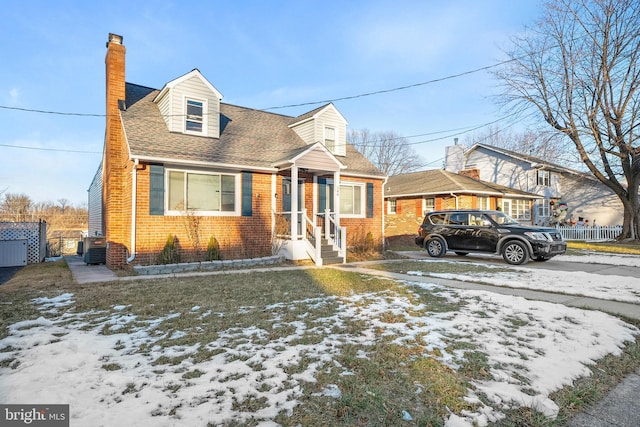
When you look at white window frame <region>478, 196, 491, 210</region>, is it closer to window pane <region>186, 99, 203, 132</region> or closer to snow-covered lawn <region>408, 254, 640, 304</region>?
snow-covered lawn <region>408, 254, 640, 304</region>

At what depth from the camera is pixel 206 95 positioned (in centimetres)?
1148

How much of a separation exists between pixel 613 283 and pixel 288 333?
24.8ft

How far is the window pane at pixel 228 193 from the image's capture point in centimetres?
1098

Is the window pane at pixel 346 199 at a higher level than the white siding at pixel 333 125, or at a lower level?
lower

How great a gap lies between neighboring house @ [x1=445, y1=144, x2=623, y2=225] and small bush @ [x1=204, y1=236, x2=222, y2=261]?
1864cm

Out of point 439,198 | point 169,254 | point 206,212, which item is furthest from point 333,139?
point 169,254

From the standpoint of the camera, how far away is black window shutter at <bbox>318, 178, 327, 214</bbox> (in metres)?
13.0

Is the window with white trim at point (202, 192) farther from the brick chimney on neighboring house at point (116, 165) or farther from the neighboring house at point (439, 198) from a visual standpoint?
the neighboring house at point (439, 198)

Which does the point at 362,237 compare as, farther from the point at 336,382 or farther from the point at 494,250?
the point at 336,382

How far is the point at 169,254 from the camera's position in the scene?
960cm

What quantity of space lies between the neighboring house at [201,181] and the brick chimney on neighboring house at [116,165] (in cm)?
3

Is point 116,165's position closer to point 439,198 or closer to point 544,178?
point 439,198

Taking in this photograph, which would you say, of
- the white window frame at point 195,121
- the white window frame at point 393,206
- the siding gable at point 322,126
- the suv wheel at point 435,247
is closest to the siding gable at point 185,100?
the white window frame at point 195,121

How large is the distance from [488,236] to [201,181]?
31.3ft
